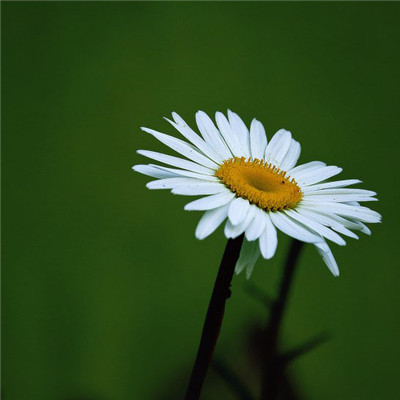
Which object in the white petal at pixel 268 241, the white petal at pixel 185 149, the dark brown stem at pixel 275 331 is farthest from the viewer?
the dark brown stem at pixel 275 331

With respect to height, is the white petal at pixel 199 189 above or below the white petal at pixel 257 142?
below

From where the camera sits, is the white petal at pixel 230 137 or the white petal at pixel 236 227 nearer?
the white petal at pixel 236 227

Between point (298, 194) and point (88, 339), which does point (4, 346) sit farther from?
point (298, 194)

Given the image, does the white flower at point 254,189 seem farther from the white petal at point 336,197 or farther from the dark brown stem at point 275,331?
the dark brown stem at point 275,331

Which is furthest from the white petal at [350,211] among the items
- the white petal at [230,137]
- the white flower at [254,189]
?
the white petal at [230,137]

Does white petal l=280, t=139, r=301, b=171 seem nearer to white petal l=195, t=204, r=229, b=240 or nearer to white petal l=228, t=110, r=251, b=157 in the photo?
white petal l=228, t=110, r=251, b=157

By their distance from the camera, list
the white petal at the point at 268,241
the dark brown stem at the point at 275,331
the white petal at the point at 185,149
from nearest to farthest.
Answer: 1. the white petal at the point at 268,241
2. the white petal at the point at 185,149
3. the dark brown stem at the point at 275,331

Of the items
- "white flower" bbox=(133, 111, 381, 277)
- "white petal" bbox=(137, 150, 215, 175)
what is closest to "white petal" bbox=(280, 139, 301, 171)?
"white flower" bbox=(133, 111, 381, 277)

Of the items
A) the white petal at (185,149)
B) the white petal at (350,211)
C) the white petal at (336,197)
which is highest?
the white petal at (336,197)
